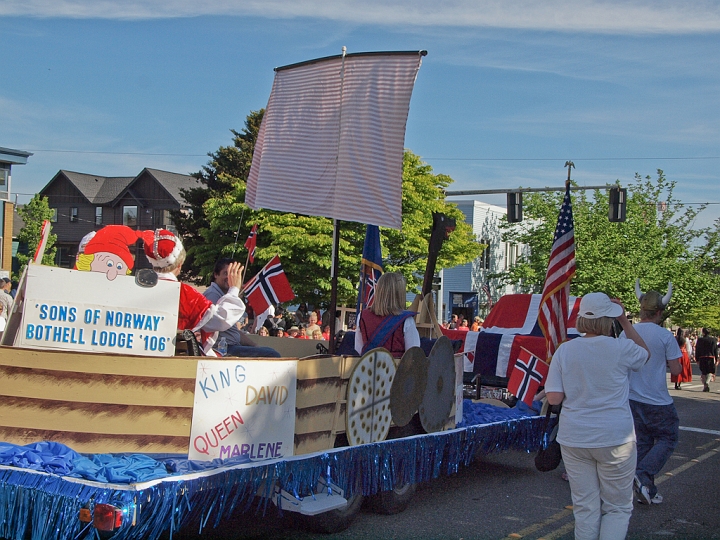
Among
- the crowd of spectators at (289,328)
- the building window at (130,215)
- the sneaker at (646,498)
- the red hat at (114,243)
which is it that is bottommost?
the sneaker at (646,498)

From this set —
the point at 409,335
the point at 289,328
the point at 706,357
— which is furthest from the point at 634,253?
the point at 409,335

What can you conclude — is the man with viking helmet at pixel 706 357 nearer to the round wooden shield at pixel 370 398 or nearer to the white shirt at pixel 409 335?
the white shirt at pixel 409 335

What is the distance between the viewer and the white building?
51656 millimetres

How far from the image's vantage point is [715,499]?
7.60 m

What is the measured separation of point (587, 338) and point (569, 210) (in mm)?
4872

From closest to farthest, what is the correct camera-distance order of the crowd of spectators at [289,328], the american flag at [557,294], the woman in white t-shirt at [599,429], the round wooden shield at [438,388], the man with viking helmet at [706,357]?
the woman in white t-shirt at [599,429] → the round wooden shield at [438,388] → the crowd of spectators at [289,328] → the american flag at [557,294] → the man with viking helmet at [706,357]

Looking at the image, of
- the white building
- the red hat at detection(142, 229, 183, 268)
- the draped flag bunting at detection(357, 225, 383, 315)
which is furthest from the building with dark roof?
the red hat at detection(142, 229, 183, 268)

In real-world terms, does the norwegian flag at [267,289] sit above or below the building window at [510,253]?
below

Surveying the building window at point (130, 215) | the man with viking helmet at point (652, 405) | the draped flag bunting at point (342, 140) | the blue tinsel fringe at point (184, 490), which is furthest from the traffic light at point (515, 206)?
the building window at point (130, 215)

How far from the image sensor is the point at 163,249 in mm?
5402

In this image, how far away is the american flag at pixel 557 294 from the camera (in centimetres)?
898

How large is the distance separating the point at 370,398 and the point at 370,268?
2827mm

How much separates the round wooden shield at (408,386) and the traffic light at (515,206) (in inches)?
585

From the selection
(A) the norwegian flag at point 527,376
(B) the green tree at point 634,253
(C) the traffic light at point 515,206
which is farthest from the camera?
(B) the green tree at point 634,253
